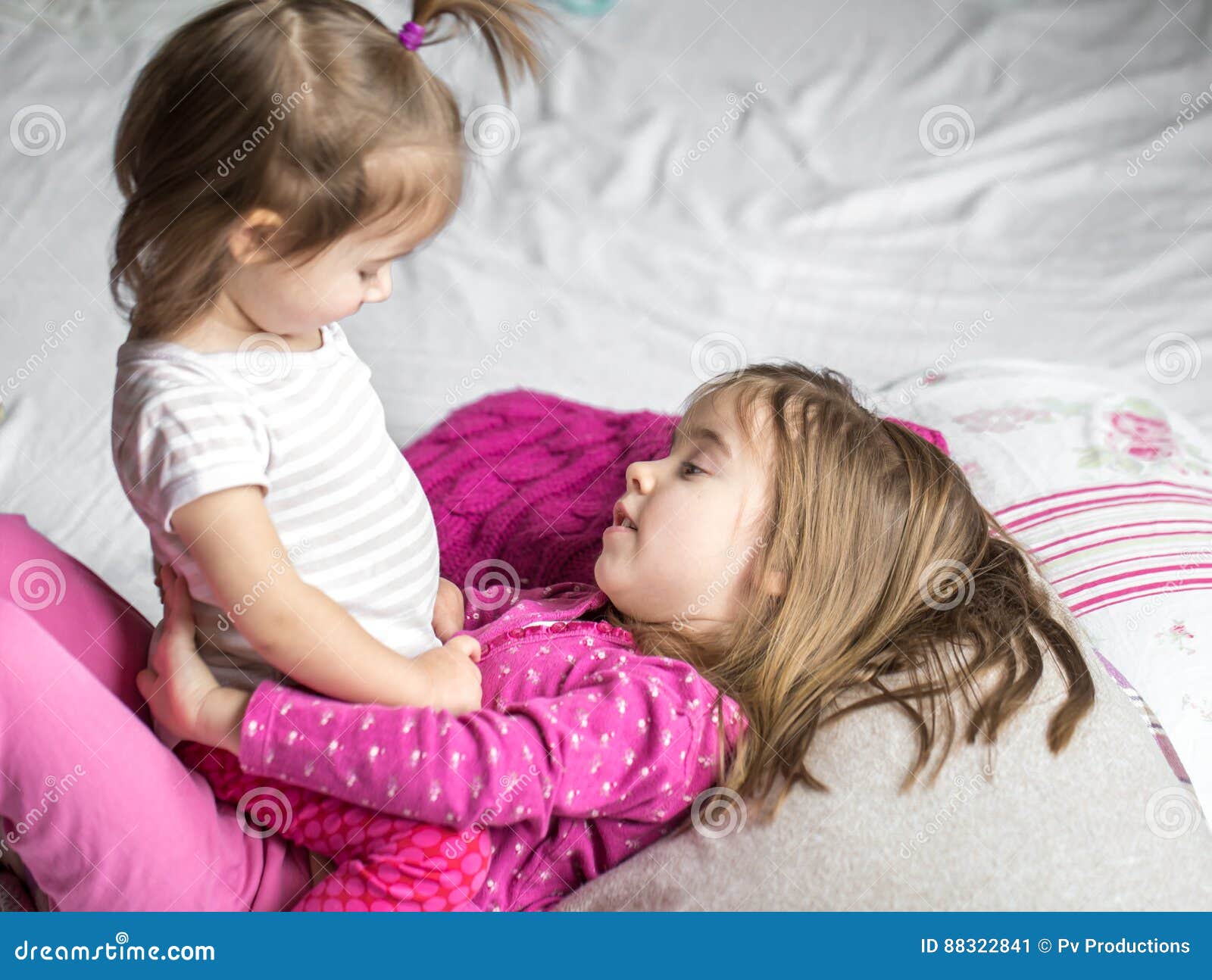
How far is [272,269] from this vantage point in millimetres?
780

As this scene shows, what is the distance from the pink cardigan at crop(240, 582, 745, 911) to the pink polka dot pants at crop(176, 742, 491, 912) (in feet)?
0.10

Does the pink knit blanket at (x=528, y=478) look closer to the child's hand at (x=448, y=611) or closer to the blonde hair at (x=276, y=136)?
the child's hand at (x=448, y=611)

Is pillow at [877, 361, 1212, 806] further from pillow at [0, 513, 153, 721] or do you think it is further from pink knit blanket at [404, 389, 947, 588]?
pillow at [0, 513, 153, 721]

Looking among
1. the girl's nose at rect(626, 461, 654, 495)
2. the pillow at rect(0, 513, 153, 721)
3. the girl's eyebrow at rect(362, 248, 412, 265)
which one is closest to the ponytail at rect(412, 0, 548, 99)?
the girl's eyebrow at rect(362, 248, 412, 265)

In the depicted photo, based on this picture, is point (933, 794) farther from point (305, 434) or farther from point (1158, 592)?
point (305, 434)

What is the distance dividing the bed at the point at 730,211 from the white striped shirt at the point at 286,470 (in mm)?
552

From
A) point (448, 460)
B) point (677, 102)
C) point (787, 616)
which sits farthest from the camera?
point (677, 102)

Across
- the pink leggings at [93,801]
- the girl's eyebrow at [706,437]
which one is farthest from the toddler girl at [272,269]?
the girl's eyebrow at [706,437]

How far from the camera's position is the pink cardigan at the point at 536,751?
85 cm

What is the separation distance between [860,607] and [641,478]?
0.22m

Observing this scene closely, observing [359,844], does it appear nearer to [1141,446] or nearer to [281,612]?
[281,612]
